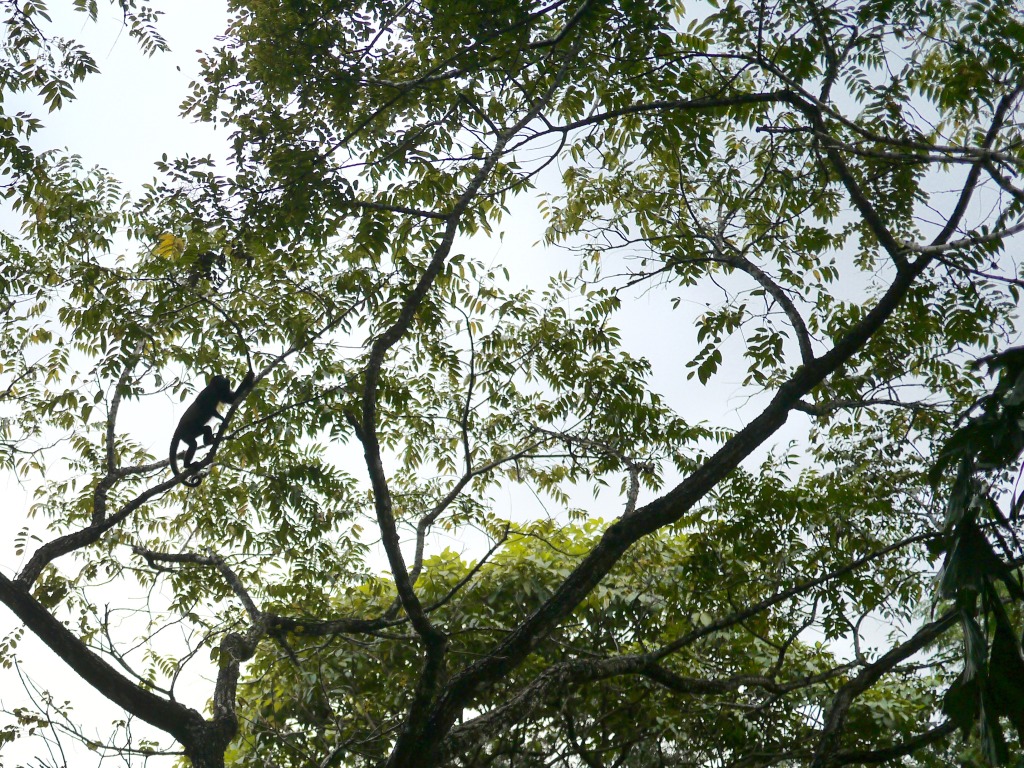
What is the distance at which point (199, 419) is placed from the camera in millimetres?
7797

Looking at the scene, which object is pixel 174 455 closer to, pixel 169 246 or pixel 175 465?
pixel 175 465

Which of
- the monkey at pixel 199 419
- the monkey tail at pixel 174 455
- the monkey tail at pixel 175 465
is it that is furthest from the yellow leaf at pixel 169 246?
the monkey tail at pixel 174 455

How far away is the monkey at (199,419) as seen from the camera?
722cm

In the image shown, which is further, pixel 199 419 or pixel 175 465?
pixel 199 419

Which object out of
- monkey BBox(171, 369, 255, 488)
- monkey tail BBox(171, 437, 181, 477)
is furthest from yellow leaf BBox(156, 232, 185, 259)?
monkey tail BBox(171, 437, 181, 477)

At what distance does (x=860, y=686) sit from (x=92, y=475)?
267 inches

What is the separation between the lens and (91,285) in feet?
21.5

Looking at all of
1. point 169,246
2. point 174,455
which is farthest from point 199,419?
point 169,246

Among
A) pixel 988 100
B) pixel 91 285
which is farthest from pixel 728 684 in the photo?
pixel 91 285

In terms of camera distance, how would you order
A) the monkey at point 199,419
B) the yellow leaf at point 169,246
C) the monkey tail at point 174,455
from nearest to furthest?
the yellow leaf at point 169,246, the monkey at point 199,419, the monkey tail at point 174,455

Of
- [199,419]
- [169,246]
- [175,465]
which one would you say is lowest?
[169,246]

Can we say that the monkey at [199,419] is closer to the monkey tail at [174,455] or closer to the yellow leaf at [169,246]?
the monkey tail at [174,455]

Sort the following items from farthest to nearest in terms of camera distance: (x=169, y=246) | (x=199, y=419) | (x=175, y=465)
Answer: (x=199, y=419) → (x=175, y=465) → (x=169, y=246)

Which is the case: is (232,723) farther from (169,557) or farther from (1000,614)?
(1000,614)
